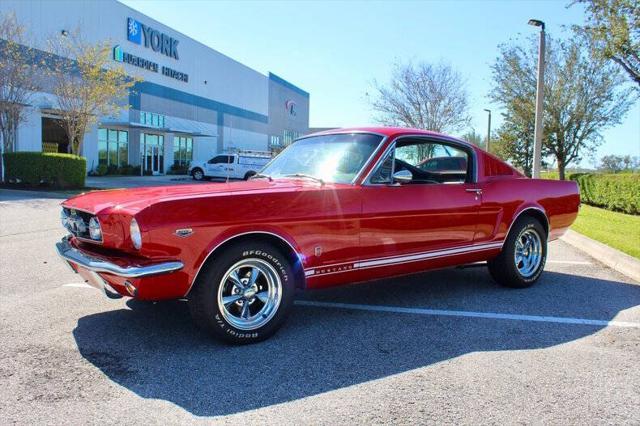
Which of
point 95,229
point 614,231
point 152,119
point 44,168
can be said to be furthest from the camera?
point 152,119

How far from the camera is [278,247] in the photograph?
4000mm

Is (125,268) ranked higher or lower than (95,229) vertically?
lower

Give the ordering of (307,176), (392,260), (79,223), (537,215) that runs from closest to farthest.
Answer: (79,223) < (392,260) < (307,176) < (537,215)

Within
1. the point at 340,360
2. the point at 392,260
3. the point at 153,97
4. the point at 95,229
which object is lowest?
the point at 340,360

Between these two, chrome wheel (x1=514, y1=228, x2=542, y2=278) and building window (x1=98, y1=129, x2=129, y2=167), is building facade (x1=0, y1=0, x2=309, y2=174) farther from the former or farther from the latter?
chrome wheel (x1=514, y1=228, x2=542, y2=278)

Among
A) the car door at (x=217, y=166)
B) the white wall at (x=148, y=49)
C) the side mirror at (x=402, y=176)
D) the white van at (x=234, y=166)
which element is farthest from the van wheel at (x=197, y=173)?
the side mirror at (x=402, y=176)

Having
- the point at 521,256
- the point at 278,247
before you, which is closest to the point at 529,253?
the point at 521,256

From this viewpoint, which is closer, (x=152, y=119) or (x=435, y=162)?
(x=435, y=162)

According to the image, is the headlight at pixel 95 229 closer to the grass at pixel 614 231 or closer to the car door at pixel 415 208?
the car door at pixel 415 208

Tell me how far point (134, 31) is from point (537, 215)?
114 ft

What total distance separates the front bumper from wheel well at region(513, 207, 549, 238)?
399 centimetres

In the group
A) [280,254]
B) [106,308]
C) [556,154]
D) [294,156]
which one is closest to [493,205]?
[294,156]

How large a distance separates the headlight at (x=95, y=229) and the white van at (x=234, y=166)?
2535 centimetres

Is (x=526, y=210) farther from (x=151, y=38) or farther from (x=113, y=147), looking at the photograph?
(x=151, y=38)
